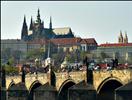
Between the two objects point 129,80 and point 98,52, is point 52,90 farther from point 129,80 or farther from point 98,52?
point 98,52

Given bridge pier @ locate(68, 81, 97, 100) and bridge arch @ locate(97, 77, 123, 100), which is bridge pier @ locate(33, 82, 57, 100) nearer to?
bridge pier @ locate(68, 81, 97, 100)

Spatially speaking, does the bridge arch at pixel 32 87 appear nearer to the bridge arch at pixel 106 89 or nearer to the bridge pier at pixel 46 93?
the bridge pier at pixel 46 93

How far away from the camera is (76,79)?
45.4m

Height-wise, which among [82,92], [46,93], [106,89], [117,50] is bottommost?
[46,93]

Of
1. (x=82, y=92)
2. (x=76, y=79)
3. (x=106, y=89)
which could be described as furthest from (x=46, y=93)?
(x=106, y=89)

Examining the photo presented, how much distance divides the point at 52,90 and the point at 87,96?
307 inches

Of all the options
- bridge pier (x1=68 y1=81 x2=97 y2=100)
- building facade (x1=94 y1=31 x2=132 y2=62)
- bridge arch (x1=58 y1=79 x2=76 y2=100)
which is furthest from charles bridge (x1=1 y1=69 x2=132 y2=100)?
building facade (x1=94 y1=31 x2=132 y2=62)

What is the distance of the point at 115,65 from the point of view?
45062mm

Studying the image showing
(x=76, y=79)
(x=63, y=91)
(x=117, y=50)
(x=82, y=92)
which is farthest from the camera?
(x=117, y=50)

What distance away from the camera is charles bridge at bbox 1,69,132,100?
38.3 metres

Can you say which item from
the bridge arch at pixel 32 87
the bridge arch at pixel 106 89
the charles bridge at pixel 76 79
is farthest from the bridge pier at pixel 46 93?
the bridge arch at pixel 106 89

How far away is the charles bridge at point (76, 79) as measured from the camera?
3828cm

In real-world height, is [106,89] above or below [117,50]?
below

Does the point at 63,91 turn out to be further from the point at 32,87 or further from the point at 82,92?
the point at 32,87
